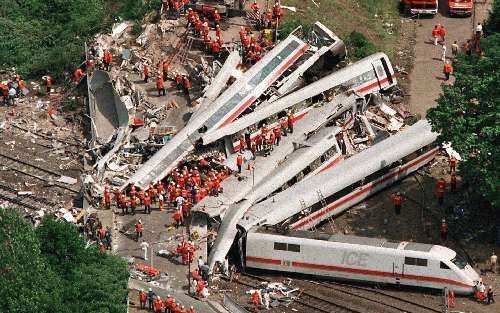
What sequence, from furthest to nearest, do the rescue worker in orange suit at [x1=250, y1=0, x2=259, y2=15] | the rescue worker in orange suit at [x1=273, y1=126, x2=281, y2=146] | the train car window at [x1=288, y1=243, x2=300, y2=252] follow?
1. the rescue worker in orange suit at [x1=250, y1=0, x2=259, y2=15]
2. the rescue worker in orange suit at [x1=273, y1=126, x2=281, y2=146]
3. the train car window at [x1=288, y1=243, x2=300, y2=252]

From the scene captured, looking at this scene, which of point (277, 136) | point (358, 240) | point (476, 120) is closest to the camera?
point (358, 240)

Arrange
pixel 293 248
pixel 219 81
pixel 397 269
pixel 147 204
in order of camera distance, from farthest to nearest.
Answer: pixel 219 81, pixel 147 204, pixel 293 248, pixel 397 269

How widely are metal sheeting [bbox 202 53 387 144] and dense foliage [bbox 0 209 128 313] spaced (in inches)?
451

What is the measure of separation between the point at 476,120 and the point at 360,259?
8076mm

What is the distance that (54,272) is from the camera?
6706cm

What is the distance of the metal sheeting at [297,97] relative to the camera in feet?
257

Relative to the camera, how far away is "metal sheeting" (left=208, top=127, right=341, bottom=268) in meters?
72.4

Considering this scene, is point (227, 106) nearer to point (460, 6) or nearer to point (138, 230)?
point (138, 230)

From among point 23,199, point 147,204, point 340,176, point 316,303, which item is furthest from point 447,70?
point 23,199

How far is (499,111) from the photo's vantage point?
72750 mm

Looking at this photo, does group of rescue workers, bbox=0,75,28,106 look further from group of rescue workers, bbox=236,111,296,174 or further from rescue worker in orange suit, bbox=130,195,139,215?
group of rescue workers, bbox=236,111,296,174

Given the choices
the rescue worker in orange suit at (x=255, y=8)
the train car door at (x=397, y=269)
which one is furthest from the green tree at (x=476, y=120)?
the rescue worker in orange suit at (x=255, y=8)

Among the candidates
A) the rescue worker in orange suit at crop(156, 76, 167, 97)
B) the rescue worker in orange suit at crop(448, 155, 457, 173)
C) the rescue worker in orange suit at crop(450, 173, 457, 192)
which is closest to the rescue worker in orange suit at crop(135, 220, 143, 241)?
the rescue worker in orange suit at crop(156, 76, 167, 97)

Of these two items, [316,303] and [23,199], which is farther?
[23,199]
